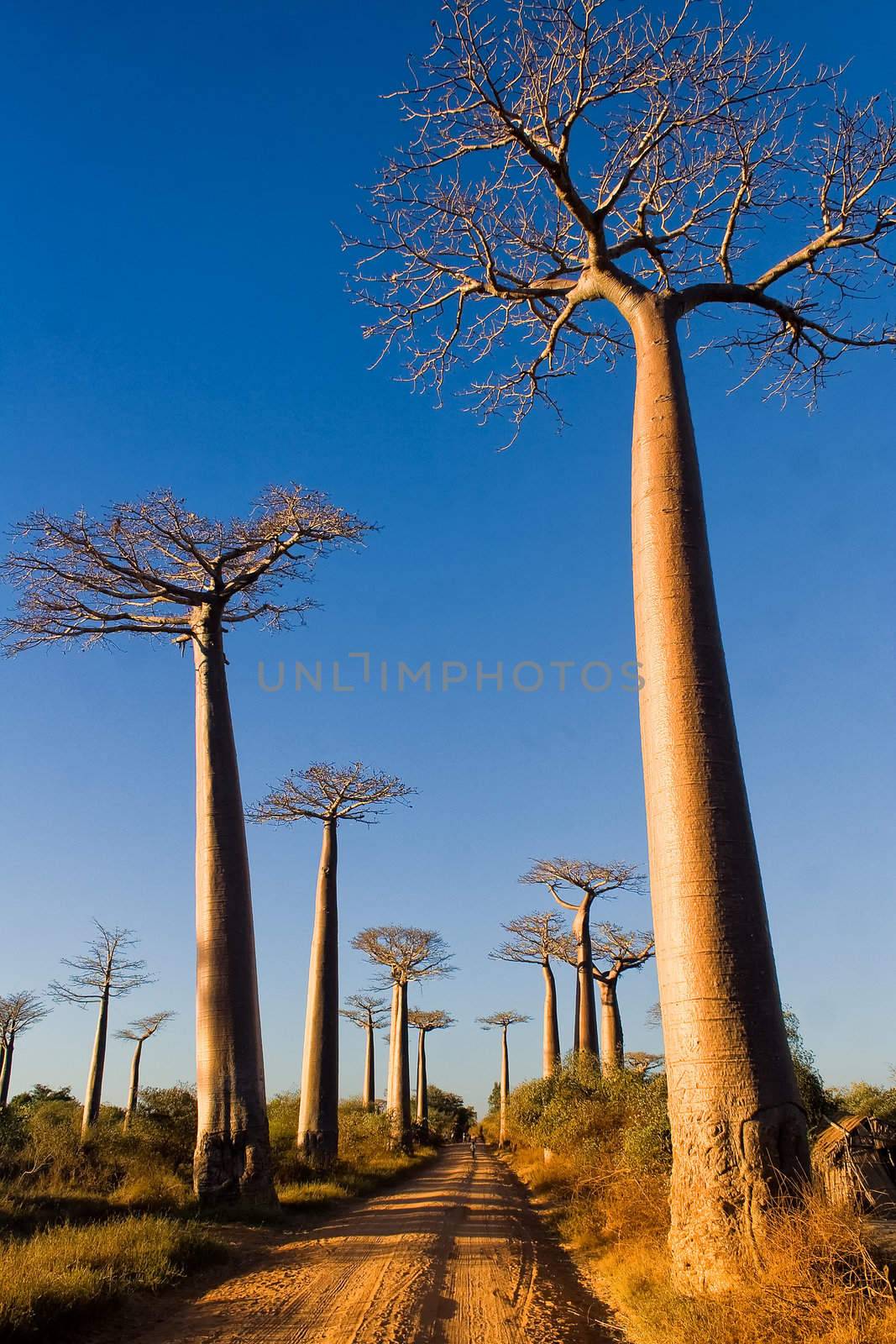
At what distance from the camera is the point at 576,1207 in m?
7.89

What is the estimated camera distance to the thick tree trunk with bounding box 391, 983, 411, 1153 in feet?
66.5

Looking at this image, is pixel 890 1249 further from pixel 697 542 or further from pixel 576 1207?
pixel 576 1207

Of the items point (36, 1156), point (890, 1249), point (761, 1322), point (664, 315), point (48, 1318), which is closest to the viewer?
point (761, 1322)

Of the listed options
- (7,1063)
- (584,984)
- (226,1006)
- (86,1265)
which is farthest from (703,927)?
(7,1063)

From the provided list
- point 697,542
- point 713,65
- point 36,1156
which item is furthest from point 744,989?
point 36,1156

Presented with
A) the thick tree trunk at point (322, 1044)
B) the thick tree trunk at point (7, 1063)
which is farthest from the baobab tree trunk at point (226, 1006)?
the thick tree trunk at point (7, 1063)

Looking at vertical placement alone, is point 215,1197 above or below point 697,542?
below

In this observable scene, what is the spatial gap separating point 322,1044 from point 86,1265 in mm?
8989

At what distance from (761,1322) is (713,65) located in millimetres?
6858

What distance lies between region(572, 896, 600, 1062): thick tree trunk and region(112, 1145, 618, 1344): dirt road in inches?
545

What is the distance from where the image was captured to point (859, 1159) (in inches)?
238

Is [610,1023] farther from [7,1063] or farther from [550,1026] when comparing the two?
[7,1063]

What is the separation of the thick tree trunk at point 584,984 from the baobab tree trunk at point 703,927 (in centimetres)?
1822

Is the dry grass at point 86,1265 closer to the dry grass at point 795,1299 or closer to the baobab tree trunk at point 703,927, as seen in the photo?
the dry grass at point 795,1299
